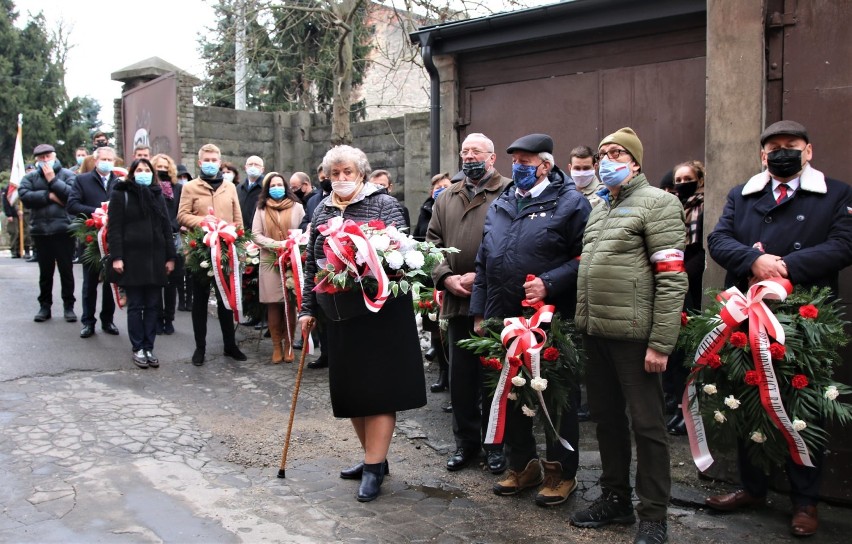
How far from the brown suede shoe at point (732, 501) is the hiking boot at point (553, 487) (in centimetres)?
83

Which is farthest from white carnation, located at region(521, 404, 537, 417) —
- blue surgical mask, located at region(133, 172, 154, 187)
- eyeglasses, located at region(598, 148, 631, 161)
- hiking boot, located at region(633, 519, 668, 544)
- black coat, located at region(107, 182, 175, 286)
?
blue surgical mask, located at region(133, 172, 154, 187)

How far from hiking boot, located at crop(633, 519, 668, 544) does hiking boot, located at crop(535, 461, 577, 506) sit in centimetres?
70

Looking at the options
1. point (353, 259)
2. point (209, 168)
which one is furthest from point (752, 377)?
point (209, 168)

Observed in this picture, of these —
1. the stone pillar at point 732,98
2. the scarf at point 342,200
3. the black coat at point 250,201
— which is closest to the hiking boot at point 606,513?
the stone pillar at point 732,98

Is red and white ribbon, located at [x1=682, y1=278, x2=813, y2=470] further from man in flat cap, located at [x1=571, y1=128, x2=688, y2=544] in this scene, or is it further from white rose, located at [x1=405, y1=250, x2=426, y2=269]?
white rose, located at [x1=405, y1=250, x2=426, y2=269]

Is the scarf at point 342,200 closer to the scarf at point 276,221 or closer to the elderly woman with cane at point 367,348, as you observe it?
the elderly woman with cane at point 367,348

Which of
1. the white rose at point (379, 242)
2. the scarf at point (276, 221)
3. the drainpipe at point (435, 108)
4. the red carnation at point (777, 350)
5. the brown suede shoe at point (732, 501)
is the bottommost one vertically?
the brown suede shoe at point (732, 501)

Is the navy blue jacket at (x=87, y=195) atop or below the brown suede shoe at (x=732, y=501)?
atop

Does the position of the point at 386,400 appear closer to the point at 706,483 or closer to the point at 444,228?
the point at 444,228

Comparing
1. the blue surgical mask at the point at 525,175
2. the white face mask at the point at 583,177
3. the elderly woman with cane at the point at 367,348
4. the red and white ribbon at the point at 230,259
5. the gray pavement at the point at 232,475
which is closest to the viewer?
the gray pavement at the point at 232,475

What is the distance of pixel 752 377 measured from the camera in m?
4.27

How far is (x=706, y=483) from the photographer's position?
208 inches

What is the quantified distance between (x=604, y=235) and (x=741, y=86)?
169 centimetres

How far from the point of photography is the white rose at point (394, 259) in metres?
4.85
